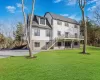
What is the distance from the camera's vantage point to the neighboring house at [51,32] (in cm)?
3006

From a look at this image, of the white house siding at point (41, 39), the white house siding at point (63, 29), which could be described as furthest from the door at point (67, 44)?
the white house siding at point (41, 39)

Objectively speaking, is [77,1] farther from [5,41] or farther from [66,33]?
[5,41]

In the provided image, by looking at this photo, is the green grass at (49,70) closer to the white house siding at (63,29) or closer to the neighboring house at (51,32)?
the neighboring house at (51,32)

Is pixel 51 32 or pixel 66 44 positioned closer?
pixel 51 32

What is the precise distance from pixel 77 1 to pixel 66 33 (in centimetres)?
1456

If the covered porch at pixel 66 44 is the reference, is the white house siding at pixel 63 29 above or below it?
above

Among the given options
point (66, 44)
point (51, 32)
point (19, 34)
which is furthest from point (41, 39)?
point (19, 34)

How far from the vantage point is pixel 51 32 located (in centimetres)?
3266

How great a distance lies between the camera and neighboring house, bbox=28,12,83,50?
30062mm

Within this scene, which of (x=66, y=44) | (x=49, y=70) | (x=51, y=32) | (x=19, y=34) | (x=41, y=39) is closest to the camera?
(x=49, y=70)

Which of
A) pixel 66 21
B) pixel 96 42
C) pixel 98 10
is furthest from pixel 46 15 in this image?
pixel 96 42

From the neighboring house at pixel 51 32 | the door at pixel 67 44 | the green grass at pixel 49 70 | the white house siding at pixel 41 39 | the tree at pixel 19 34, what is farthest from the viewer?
the tree at pixel 19 34

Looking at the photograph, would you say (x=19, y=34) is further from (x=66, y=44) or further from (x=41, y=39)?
(x=66, y=44)

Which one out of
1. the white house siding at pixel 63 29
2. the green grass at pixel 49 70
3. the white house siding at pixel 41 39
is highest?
the white house siding at pixel 63 29
